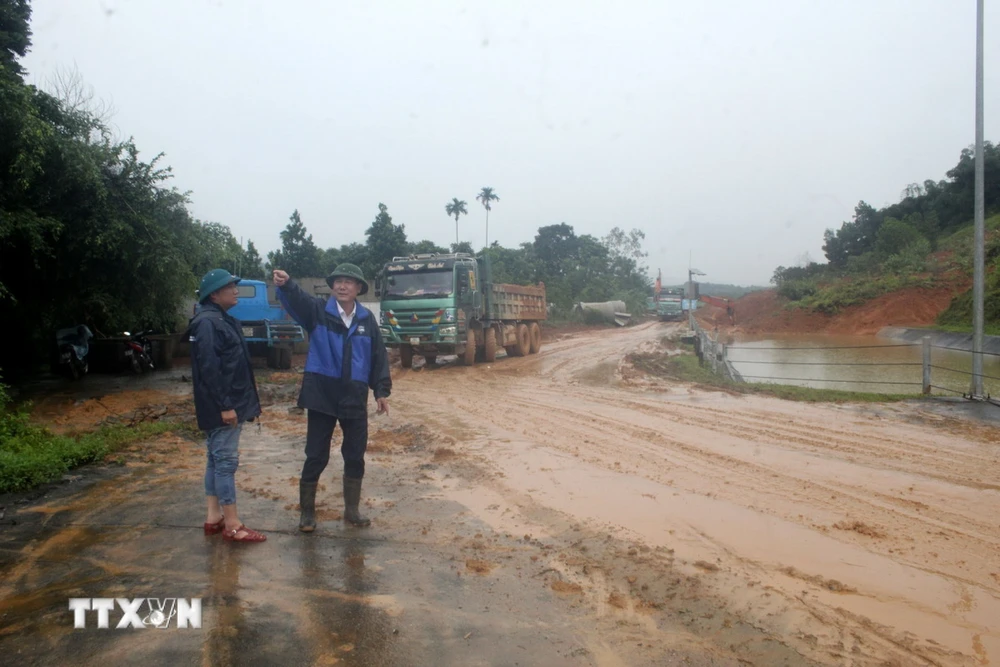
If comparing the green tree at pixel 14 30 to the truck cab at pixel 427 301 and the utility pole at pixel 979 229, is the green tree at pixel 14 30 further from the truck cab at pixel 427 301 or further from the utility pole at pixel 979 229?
the utility pole at pixel 979 229

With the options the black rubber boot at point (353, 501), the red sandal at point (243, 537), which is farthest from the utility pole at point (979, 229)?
the red sandal at point (243, 537)

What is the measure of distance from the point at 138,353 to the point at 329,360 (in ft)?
41.7

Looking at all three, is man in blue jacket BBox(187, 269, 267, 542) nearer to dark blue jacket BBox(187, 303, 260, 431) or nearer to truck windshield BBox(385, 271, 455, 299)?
dark blue jacket BBox(187, 303, 260, 431)

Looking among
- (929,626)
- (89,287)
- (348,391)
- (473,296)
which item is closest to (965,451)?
(929,626)

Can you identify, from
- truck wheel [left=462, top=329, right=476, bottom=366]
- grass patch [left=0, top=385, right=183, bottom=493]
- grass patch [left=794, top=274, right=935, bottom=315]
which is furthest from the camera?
grass patch [left=794, top=274, right=935, bottom=315]

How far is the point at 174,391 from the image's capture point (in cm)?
1272

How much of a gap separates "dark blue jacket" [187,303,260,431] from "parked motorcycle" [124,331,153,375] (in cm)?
1232

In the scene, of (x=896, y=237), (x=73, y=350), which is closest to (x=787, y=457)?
(x=73, y=350)

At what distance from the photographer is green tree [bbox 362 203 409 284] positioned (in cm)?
4206

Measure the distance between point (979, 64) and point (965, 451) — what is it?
7437 mm

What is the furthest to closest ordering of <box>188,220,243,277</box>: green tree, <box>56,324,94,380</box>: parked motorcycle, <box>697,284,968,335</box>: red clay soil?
<box>697,284,968,335</box>: red clay soil < <box>56,324,94,380</box>: parked motorcycle < <box>188,220,243,277</box>: green tree

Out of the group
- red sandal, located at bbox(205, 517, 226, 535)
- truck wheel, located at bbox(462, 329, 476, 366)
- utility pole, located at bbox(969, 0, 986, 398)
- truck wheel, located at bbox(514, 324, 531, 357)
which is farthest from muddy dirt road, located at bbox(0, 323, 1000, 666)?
truck wheel, located at bbox(514, 324, 531, 357)

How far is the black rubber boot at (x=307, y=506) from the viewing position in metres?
4.71

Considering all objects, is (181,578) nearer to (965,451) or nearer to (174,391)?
(965,451)
